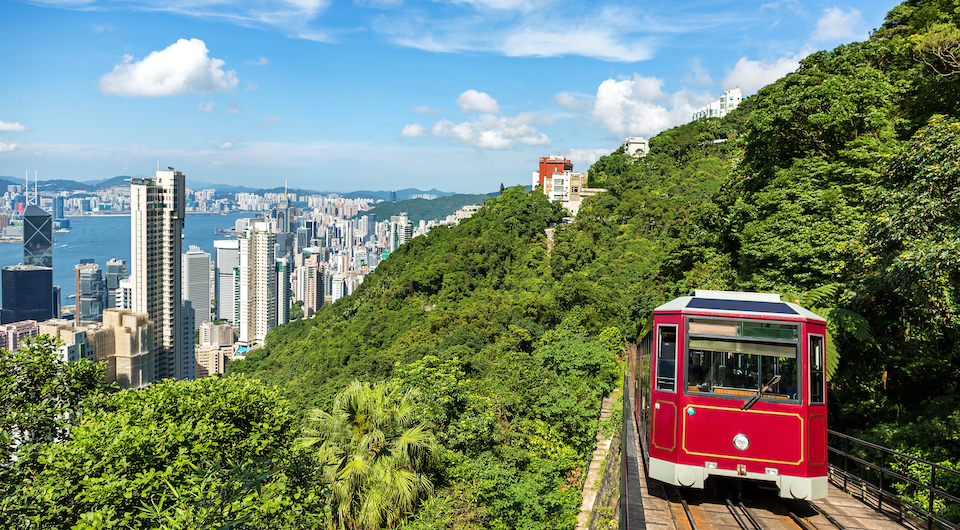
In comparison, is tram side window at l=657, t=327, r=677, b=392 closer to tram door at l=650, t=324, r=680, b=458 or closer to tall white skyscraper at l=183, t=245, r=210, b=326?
tram door at l=650, t=324, r=680, b=458

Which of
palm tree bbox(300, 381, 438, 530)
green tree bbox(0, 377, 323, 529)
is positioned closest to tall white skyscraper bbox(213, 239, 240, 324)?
green tree bbox(0, 377, 323, 529)

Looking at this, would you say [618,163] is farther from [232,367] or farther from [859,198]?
[859,198]

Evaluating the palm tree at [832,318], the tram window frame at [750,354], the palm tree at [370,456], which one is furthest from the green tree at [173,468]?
the palm tree at [832,318]

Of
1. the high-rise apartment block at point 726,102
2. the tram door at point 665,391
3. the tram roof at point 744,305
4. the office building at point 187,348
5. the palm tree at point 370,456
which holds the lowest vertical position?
the office building at point 187,348

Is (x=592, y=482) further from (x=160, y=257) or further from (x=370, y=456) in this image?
(x=160, y=257)

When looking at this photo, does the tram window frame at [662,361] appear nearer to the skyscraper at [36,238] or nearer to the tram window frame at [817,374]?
the tram window frame at [817,374]

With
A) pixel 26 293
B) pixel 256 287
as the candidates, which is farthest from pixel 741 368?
pixel 26 293
